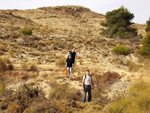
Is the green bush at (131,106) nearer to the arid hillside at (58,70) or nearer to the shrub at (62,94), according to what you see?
the arid hillside at (58,70)

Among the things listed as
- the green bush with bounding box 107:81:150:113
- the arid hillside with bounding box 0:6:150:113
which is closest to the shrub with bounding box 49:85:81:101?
the arid hillside with bounding box 0:6:150:113

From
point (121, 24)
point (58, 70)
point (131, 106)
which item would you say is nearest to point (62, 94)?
point (131, 106)

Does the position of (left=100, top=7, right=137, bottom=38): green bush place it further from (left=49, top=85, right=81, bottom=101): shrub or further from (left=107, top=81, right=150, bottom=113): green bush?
(left=107, top=81, right=150, bottom=113): green bush

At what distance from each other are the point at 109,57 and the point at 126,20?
13.4m

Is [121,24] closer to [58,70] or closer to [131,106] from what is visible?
[58,70]

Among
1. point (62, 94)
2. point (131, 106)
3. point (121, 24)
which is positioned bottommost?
point (62, 94)

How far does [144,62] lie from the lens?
14516 mm

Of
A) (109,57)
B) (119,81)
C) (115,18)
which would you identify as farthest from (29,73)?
(115,18)

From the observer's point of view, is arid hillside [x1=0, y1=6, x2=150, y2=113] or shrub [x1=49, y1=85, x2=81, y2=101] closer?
arid hillside [x1=0, y1=6, x2=150, y2=113]

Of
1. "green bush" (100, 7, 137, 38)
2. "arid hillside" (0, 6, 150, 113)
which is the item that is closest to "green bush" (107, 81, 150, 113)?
"arid hillside" (0, 6, 150, 113)

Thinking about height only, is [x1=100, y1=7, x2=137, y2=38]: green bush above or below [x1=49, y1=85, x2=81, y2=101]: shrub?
above

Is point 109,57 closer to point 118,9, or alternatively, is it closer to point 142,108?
point 142,108

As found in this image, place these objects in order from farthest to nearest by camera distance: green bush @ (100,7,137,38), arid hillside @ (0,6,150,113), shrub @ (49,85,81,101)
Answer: green bush @ (100,7,137,38) < shrub @ (49,85,81,101) < arid hillside @ (0,6,150,113)

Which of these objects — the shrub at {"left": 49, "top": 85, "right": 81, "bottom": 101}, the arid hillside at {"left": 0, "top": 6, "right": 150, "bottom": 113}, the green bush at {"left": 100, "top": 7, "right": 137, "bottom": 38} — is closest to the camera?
the arid hillside at {"left": 0, "top": 6, "right": 150, "bottom": 113}
